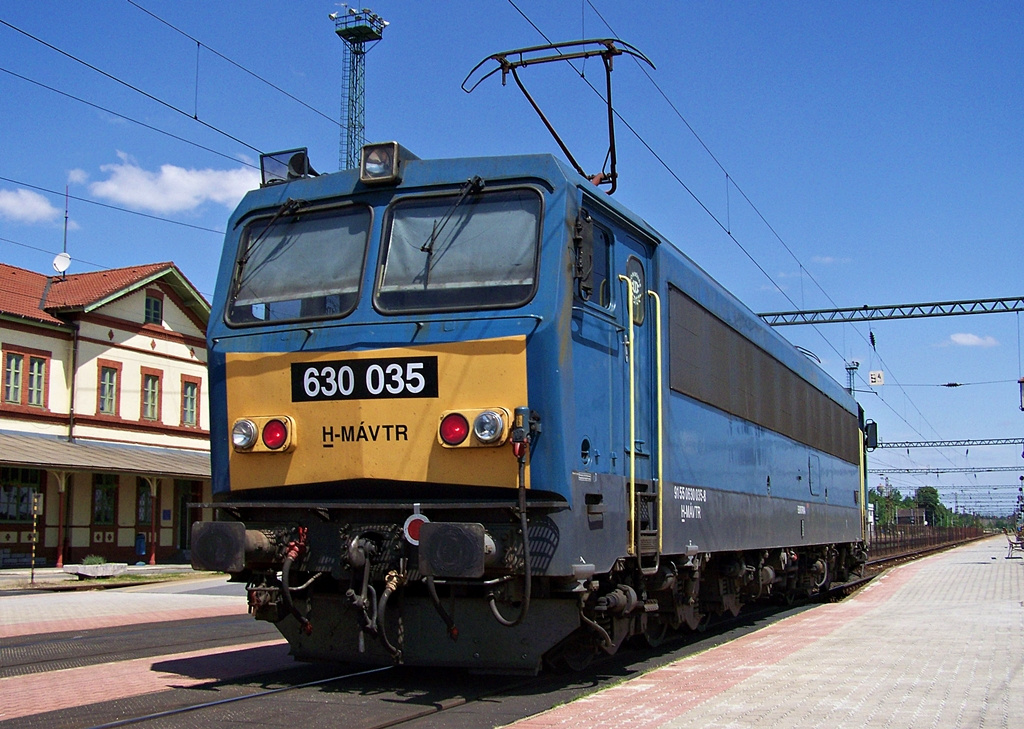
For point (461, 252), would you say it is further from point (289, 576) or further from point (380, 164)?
point (289, 576)

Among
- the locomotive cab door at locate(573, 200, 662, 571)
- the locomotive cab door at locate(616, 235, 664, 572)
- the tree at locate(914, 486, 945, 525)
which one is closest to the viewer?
the locomotive cab door at locate(573, 200, 662, 571)

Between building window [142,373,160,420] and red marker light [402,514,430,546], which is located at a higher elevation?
building window [142,373,160,420]

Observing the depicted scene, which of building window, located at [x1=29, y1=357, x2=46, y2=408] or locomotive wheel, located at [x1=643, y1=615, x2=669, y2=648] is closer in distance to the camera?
locomotive wheel, located at [x1=643, y1=615, x2=669, y2=648]

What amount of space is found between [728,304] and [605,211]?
359 cm

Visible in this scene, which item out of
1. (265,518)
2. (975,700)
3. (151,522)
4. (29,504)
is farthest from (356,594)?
(151,522)

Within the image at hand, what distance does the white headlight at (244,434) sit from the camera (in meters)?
7.68

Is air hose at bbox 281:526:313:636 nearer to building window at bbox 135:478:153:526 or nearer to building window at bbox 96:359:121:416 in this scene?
building window at bbox 96:359:121:416

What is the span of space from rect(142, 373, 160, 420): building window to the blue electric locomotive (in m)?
26.8

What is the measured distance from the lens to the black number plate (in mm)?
7262

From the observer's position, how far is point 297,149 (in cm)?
862

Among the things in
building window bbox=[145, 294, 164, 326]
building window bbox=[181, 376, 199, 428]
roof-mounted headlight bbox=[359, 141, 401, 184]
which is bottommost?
roof-mounted headlight bbox=[359, 141, 401, 184]

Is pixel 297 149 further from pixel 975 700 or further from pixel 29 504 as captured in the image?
pixel 29 504

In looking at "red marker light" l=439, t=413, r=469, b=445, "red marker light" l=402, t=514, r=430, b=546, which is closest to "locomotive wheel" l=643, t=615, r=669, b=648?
"red marker light" l=402, t=514, r=430, b=546

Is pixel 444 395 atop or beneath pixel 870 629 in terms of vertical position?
atop
